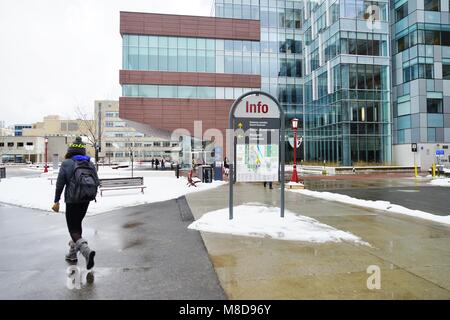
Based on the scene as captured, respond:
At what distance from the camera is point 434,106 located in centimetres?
3909

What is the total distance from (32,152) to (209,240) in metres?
116

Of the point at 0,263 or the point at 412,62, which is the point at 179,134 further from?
the point at 0,263

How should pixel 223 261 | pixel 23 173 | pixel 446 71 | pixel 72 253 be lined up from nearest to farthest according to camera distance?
pixel 223 261 < pixel 72 253 < pixel 23 173 < pixel 446 71

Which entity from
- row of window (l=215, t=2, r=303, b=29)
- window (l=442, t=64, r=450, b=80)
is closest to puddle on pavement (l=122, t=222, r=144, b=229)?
window (l=442, t=64, r=450, b=80)

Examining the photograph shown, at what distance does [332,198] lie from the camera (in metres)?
13.0

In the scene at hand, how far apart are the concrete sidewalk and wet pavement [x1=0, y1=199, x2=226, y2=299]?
1.36 feet

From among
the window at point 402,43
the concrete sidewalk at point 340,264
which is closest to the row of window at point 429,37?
the window at point 402,43

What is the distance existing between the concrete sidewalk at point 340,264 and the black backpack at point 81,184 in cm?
221

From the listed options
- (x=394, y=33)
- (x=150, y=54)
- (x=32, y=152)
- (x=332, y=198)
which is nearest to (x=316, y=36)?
(x=394, y=33)

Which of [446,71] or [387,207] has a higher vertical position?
[446,71]

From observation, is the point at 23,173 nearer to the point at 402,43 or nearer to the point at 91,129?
the point at 91,129

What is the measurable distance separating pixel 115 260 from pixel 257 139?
4.50 m

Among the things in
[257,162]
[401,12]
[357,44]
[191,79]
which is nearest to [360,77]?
[357,44]

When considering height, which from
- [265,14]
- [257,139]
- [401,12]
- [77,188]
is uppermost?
[265,14]
